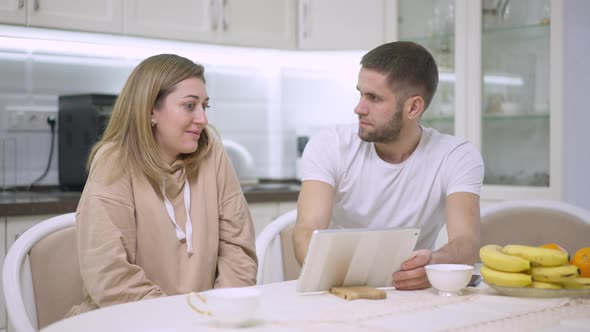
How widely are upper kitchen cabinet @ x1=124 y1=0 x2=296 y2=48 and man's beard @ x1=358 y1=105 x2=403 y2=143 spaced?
1.54m

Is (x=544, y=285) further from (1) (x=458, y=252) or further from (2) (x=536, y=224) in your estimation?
(2) (x=536, y=224)

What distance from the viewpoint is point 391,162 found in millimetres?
2250

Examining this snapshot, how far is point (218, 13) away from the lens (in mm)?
3533

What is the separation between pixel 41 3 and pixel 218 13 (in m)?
0.85

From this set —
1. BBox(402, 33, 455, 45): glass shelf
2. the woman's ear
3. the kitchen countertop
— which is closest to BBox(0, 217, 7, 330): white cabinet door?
the kitchen countertop

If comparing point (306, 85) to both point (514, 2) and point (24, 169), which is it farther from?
point (24, 169)

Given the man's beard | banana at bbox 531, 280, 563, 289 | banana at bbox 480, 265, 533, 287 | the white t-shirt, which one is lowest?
banana at bbox 531, 280, 563, 289

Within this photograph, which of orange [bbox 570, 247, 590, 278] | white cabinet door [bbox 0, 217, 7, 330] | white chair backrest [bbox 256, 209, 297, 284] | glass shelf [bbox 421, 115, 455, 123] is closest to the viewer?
orange [bbox 570, 247, 590, 278]

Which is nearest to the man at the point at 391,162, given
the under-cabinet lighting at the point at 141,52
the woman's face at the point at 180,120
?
the woman's face at the point at 180,120

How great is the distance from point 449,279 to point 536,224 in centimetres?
78

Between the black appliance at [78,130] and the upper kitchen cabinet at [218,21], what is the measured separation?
36cm

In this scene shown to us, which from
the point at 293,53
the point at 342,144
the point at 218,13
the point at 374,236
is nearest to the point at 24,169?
the point at 218,13

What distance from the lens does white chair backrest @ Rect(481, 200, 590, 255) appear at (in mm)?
2160

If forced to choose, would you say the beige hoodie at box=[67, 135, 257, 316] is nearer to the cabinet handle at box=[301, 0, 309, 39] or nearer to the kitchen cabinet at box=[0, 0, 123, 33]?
the kitchen cabinet at box=[0, 0, 123, 33]
